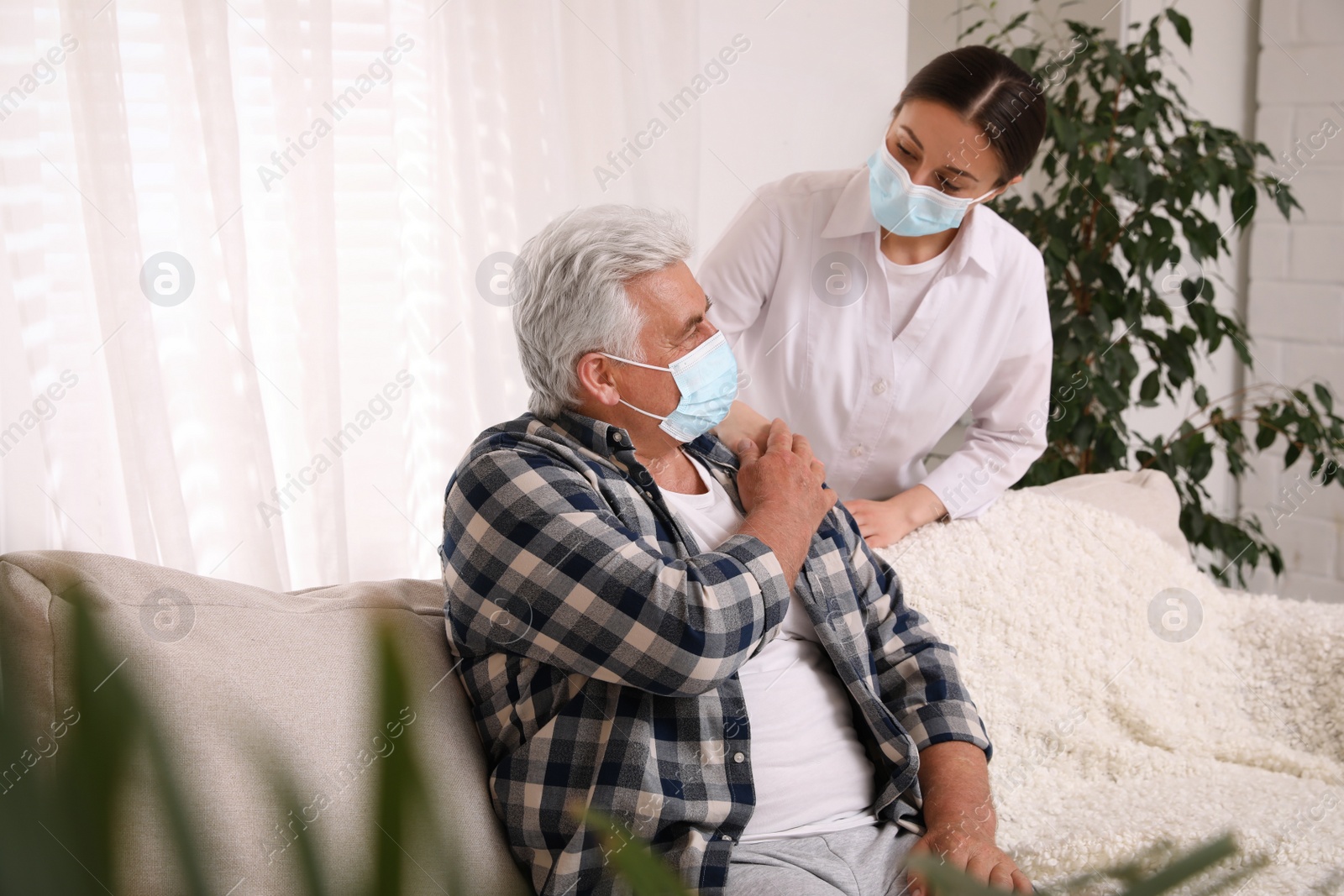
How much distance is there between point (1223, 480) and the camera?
3.67 metres

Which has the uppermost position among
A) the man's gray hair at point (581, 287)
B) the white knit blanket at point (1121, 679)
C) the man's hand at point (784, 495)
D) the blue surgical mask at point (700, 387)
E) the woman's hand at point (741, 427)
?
the man's gray hair at point (581, 287)

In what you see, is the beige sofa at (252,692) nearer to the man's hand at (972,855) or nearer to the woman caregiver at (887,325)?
the man's hand at (972,855)

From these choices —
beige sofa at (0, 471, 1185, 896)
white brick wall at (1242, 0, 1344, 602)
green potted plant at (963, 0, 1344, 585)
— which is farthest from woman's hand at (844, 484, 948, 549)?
white brick wall at (1242, 0, 1344, 602)

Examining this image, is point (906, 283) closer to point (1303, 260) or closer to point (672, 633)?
point (672, 633)

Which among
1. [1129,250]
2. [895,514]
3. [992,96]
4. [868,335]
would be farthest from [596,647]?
[1129,250]

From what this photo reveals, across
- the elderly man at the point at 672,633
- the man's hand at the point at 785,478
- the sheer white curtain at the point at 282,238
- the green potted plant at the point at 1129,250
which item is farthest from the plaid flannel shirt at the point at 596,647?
the green potted plant at the point at 1129,250

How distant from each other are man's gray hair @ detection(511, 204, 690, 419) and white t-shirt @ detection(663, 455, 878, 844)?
213mm

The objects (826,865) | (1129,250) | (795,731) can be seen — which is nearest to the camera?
(826,865)

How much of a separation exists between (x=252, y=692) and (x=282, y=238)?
99 cm

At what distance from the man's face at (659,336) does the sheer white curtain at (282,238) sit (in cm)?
77

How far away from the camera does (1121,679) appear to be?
5.89ft

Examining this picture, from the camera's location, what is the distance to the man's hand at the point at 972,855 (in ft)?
4.16

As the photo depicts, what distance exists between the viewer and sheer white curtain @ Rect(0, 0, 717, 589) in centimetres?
160

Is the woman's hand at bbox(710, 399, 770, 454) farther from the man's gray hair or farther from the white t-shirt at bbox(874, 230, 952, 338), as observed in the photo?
the white t-shirt at bbox(874, 230, 952, 338)
